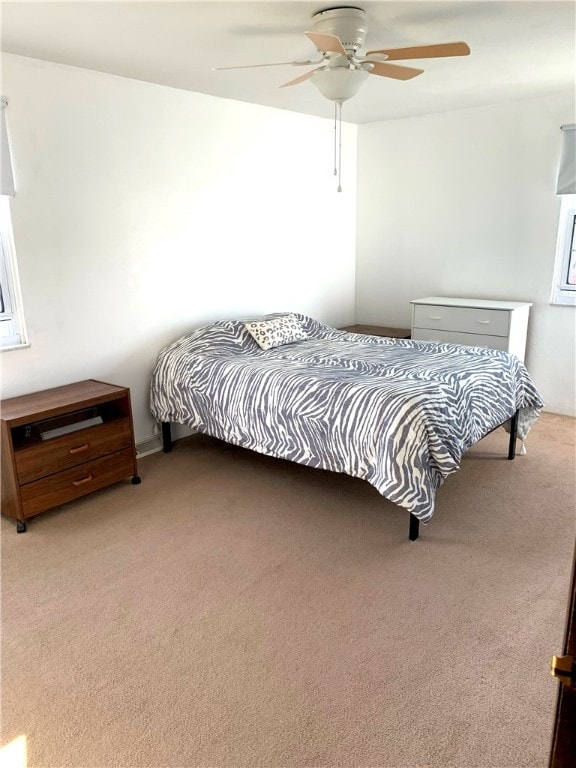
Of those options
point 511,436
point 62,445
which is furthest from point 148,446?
point 511,436

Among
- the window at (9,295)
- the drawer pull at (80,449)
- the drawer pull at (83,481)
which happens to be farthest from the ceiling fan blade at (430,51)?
the drawer pull at (83,481)

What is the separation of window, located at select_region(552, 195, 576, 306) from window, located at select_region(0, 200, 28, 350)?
144 inches

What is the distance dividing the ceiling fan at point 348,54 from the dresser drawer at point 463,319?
A: 2043 millimetres

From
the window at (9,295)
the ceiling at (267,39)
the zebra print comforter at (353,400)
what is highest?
the ceiling at (267,39)

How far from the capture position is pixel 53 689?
1901mm

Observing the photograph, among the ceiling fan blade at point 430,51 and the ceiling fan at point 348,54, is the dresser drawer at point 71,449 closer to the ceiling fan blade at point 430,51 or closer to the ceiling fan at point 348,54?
the ceiling fan at point 348,54

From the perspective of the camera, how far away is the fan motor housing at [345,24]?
2359mm

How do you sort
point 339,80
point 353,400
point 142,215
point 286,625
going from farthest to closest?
1. point 142,215
2. point 353,400
3. point 339,80
4. point 286,625

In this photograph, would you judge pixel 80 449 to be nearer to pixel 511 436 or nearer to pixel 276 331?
pixel 276 331

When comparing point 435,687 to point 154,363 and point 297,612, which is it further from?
point 154,363

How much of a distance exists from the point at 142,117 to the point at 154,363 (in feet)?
4.97

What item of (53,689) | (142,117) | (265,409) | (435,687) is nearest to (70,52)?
(142,117)

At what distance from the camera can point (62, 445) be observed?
2977 millimetres

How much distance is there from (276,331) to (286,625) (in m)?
2.19
